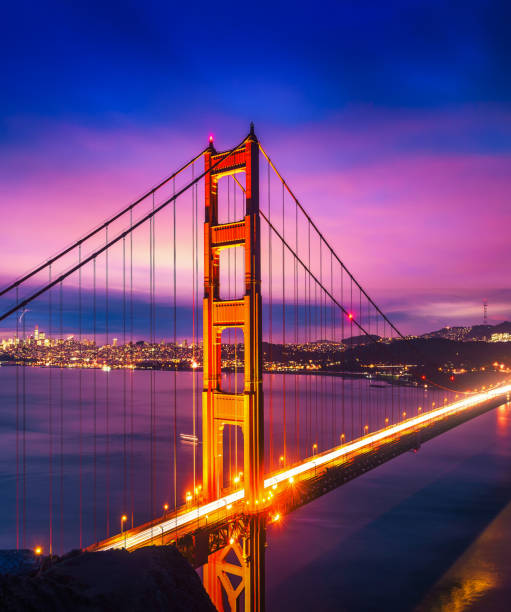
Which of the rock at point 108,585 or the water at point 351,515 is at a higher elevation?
the rock at point 108,585

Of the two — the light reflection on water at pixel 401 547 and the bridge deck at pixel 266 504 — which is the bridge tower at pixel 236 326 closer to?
the bridge deck at pixel 266 504

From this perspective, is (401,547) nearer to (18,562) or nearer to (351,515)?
(351,515)

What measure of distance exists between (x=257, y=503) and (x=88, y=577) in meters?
8.30

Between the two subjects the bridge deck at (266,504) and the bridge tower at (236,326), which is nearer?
the bridge deck at (266,504)

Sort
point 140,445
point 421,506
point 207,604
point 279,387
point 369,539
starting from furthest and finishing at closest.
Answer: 1. point 279,387
2. point 140,445
3. point 421,506
4. point 369,539
5. point 207,604

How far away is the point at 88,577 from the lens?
19.8 ft

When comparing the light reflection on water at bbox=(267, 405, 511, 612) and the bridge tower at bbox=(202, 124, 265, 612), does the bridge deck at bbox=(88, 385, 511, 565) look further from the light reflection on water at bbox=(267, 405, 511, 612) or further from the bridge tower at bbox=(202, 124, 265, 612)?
the light reflection on water at bbox=(267, 405, 511, 612)

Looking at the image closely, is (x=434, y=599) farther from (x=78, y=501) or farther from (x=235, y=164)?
(x=78, y=501)

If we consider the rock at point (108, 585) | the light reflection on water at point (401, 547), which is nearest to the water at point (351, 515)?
the light reflection on water at point (401, 547)

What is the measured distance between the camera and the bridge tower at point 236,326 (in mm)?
13891

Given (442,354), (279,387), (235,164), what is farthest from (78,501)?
(442,354)

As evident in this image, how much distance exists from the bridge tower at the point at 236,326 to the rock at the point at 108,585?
22.2ft

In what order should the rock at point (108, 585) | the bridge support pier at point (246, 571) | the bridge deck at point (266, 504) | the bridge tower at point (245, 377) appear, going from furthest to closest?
the bridge tower at point (245, 377) < the bridge support pier at point (246, 571) < the bridge deck at point (266, 504) < the rock at point (108, 585)

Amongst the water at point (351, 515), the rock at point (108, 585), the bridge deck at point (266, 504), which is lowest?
the water at point (351, 515)
